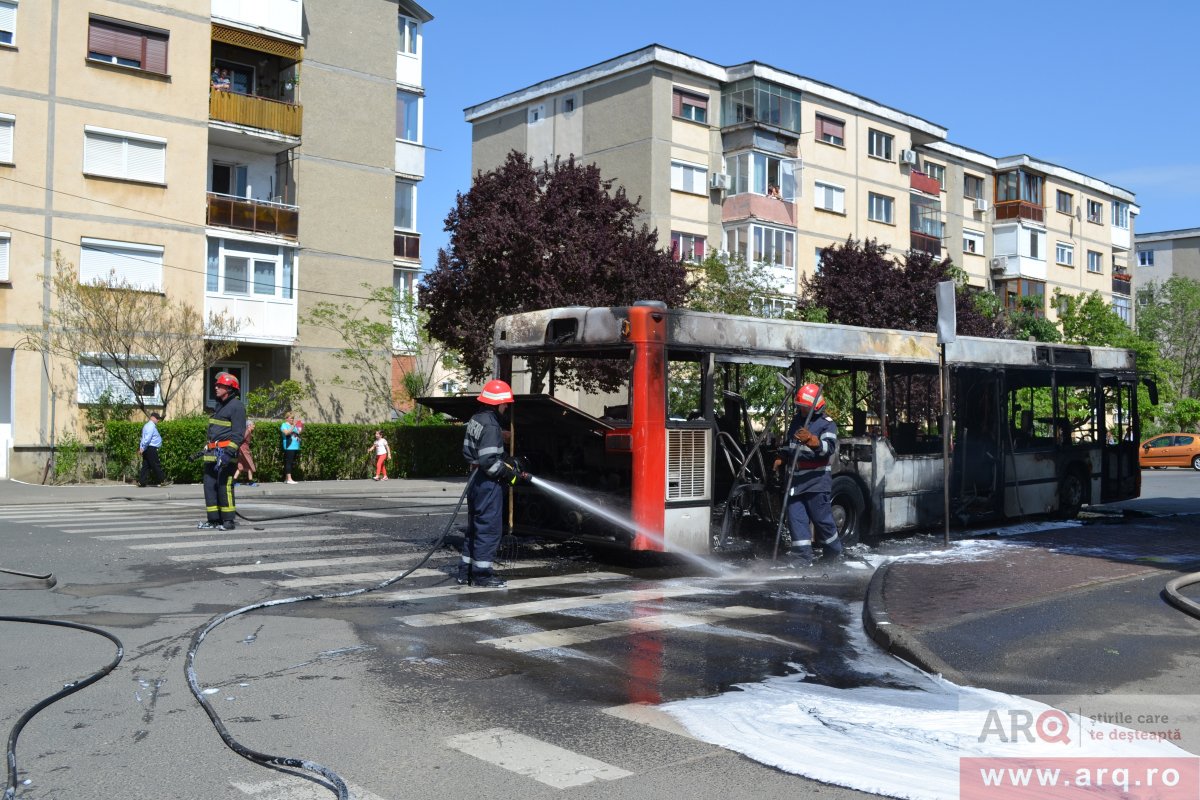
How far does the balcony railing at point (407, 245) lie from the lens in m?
36.2

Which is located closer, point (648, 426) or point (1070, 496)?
point (648, 426)

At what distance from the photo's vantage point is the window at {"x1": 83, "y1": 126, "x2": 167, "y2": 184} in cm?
2678

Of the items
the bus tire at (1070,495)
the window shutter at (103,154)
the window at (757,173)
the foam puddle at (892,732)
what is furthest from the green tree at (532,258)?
the foam puddle at (892,732)

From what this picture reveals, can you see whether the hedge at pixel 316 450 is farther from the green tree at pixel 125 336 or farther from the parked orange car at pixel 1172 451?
the parked orange car at pixel 1172 451

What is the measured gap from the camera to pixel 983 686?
621cm

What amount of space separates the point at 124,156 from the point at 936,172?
38492mm

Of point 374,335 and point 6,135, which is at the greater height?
point 6,135

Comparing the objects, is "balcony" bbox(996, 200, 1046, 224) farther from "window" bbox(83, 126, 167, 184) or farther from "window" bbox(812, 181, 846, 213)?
"window" bbox(83, 126, 167, 184)

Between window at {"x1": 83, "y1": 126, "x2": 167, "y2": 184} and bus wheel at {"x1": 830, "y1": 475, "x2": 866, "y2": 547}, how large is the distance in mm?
21799

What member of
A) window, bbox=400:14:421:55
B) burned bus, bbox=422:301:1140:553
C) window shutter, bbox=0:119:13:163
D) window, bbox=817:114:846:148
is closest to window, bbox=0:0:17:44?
window shutter, bbox=0:119:13:163

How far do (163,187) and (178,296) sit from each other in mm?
2845

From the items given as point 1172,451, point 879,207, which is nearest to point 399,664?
point 1172,451

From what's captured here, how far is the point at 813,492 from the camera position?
1128 cm

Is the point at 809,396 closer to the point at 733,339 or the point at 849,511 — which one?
the point at 733,339
